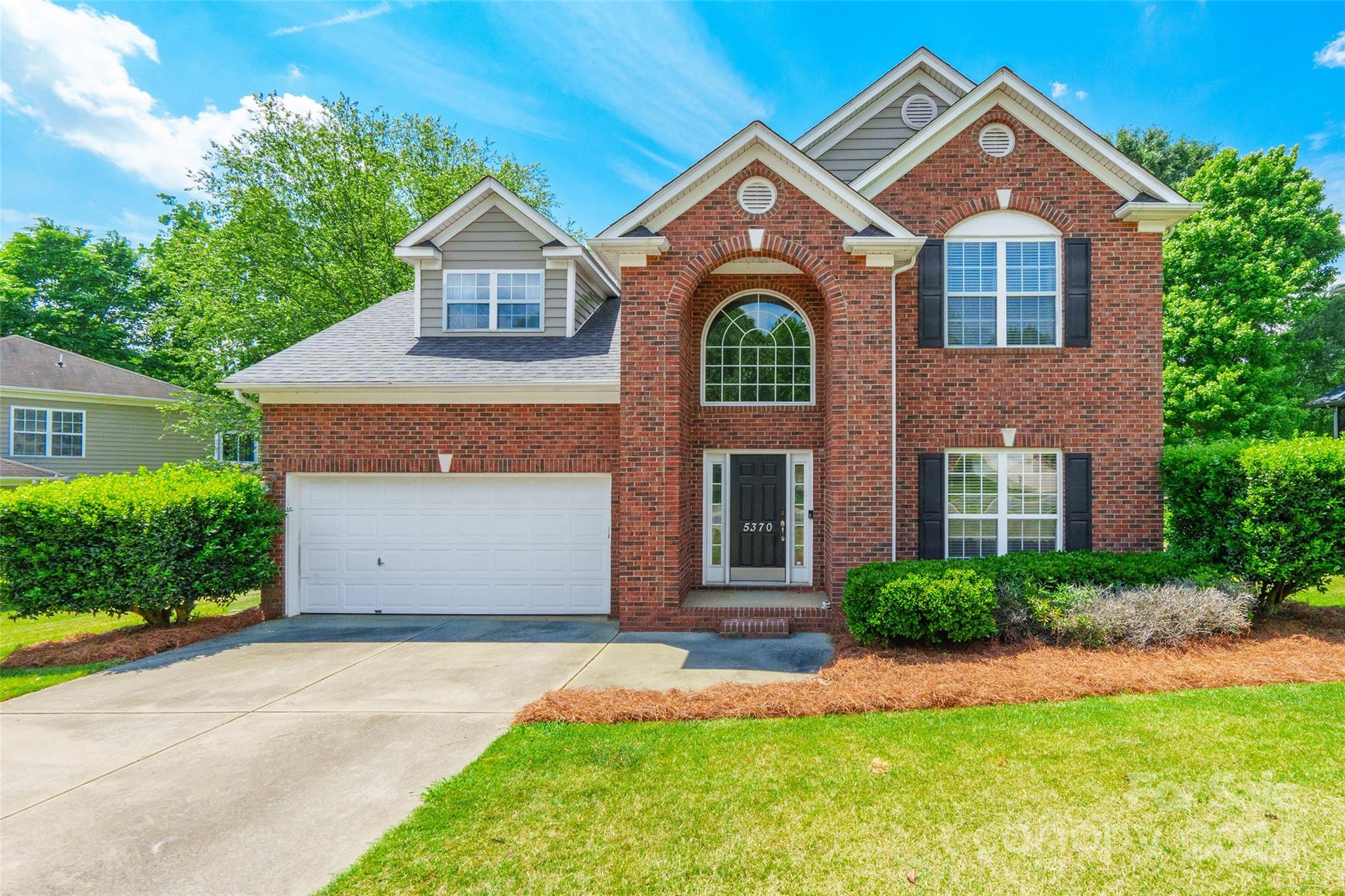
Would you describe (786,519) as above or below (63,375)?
below

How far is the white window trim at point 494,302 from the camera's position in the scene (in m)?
11.0

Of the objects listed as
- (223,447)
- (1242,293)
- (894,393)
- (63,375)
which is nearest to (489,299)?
(894,393)

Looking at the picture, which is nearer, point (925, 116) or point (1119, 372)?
point (1119, 372)

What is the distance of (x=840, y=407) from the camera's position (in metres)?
8.60

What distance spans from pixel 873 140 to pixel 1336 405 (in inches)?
680

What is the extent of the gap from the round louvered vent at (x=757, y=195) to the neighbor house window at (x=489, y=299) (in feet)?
13.8

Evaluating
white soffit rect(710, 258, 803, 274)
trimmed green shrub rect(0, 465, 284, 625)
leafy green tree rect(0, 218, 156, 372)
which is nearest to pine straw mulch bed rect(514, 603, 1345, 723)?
white soffit rect(710, 258, 803, 274)

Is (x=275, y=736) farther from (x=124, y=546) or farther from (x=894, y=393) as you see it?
(x=894, y=393)

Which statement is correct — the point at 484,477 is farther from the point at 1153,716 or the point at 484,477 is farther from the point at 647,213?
the point at 1153,716

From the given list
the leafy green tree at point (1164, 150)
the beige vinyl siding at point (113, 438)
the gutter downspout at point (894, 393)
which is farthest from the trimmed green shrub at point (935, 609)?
the leafy green tree at point (1164, 150)

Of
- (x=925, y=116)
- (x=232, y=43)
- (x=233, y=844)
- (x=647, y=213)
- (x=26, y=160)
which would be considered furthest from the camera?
(x=925, y=116)

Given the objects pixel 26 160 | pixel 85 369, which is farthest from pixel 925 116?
pixel 85 369

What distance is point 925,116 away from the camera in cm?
1166

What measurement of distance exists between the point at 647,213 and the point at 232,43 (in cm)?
725
